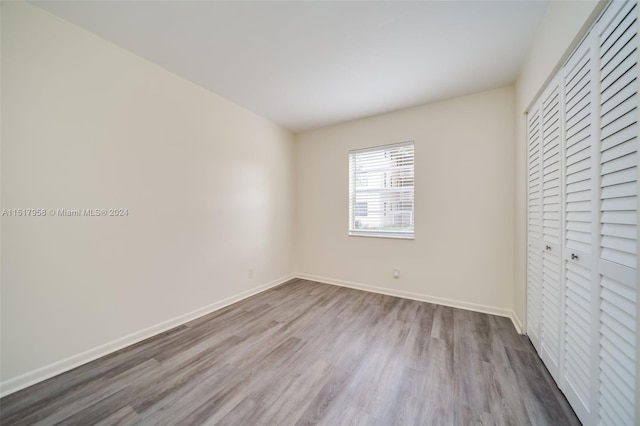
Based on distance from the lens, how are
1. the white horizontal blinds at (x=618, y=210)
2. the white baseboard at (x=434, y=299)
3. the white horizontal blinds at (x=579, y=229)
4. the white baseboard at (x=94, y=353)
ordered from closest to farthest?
→ the white horizontal blinds at (x=618, y=210) < the white horizontal blinds at (x=579, y=229) < the white baseboard at (x=94, y=353) < the white baseboard at (x=434, y=299)

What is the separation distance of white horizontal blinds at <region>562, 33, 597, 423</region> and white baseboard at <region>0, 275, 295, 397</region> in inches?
121

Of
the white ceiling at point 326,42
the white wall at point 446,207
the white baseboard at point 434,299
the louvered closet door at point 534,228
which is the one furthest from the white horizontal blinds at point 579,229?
the white wall at point 446,207

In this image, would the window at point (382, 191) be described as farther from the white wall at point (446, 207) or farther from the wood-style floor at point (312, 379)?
the wood-style floor at point (312, 379)

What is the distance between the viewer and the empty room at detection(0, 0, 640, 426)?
121cm

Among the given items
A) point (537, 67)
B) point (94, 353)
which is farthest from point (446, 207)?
point (94, 353)

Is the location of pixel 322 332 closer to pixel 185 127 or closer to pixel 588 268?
pixel 588 268

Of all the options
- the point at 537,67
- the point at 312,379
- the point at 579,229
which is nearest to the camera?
the point at 579,229

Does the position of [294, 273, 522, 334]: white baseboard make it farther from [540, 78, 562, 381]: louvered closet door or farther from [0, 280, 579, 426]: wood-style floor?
[540, 78, 562, 381]: louvered closet door

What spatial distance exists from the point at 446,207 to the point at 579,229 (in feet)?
5.17

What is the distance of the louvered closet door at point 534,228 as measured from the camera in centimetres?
179

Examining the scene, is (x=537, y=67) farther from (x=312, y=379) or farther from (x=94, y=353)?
(x=94, y=353)

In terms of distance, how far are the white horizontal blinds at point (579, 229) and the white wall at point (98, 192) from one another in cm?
309

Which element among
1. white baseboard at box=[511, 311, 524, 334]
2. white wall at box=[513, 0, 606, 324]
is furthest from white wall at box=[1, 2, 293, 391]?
white baseboard at box=[511, 311, 524, 334]

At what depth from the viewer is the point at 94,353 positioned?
178cm
